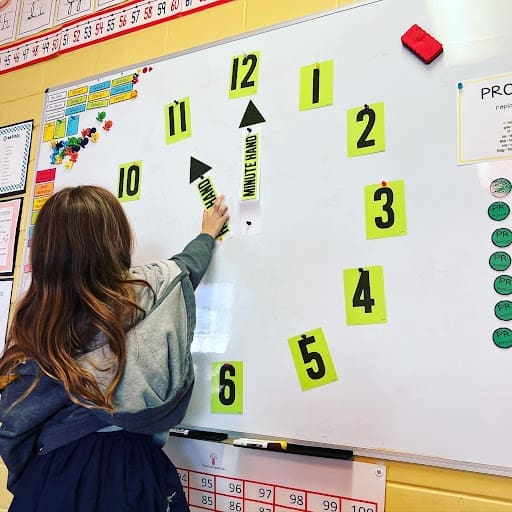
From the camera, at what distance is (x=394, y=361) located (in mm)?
1030

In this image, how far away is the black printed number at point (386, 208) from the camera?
3.53 feet

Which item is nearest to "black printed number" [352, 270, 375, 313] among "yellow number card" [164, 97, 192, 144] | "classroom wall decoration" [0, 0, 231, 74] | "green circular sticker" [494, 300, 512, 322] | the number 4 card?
the number 4 card

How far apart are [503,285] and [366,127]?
A: 410 millimetres

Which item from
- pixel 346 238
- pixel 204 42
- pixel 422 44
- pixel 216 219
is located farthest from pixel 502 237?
pixel 204 42

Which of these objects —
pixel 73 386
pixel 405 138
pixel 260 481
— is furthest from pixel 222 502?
pixel 405 138

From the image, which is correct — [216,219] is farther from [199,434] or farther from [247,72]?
[199,434]

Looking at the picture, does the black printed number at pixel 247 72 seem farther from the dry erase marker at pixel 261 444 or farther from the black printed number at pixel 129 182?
the dry erase marker at pixel 261 444

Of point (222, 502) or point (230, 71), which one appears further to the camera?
point (230, 71)

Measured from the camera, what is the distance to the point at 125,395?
95cm

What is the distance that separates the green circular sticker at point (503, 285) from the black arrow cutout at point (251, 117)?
→ 0.61 metres

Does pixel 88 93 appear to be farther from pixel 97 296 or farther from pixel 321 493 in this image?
pixel 321 493

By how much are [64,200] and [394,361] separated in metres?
0.68

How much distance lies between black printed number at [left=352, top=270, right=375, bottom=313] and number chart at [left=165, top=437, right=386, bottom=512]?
30 cm

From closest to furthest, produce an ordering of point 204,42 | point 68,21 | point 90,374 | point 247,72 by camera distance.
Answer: point 90,374, point 247,72, point 204,42, point 68,21
